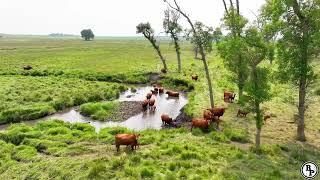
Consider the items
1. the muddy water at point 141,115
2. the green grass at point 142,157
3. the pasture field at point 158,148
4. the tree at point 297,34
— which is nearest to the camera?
the green grass at point 142,157

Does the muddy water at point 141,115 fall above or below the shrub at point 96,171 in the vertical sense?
below

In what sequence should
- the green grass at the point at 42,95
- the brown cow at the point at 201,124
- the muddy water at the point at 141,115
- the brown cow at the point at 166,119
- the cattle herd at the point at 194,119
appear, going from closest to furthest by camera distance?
the cattle herd at the point at 194,119
the brown cow at the point at 201,124
the brown cow at the point at 166,119
the muddy water at the point at 141,115
the green grass at the point at 42,95

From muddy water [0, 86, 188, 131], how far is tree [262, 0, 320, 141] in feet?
37.9

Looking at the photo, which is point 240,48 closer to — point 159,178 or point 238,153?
point 238,153

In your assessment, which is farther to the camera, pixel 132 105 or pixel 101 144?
pixel 132 105

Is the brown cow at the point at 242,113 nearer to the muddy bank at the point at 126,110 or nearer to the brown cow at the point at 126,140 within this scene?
the muddy bank at the point at 126,110

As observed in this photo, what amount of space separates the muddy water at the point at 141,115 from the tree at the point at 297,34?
11.5m

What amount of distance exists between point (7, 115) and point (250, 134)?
71.0 ft

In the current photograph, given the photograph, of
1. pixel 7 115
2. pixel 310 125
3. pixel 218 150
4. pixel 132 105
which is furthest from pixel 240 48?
pixel 7 115

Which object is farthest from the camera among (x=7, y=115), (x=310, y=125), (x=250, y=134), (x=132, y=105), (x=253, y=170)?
(x=132, y=105)

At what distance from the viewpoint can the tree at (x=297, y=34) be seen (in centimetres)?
2761

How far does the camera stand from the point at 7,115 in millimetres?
36375

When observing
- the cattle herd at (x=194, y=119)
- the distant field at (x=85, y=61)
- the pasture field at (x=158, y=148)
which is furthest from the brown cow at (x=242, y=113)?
the distant field at (x=85, y=61)

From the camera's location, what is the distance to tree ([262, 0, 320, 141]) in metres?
27.6
